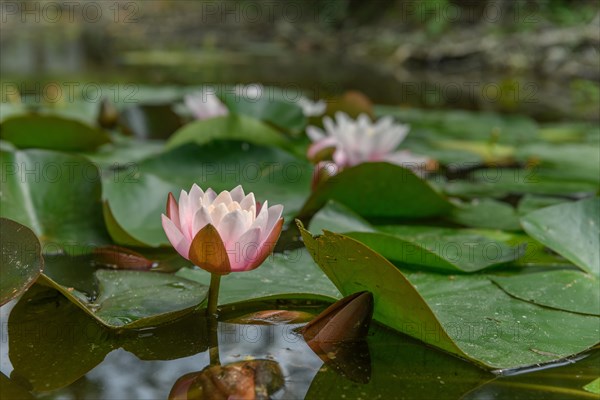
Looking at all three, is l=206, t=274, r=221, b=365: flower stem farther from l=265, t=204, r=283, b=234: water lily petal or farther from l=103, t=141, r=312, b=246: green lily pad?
l=103, t=141, r=312, b=246: green lily pad

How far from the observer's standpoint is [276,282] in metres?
1.18

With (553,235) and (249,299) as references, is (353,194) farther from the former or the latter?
(249,299)

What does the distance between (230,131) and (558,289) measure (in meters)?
1.16

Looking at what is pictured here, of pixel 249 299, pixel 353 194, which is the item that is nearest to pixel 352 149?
pixel 353 194

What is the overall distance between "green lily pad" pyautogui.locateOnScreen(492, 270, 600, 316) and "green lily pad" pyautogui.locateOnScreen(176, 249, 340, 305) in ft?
1.04

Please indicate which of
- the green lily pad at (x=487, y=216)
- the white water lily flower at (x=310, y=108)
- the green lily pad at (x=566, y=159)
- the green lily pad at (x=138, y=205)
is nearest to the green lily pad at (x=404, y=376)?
the green lily pad at (x=138, y=205)

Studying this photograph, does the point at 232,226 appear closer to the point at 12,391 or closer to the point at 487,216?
the point at 12,391

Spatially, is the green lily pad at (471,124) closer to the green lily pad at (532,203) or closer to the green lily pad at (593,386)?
the green lily pad at (532,203)

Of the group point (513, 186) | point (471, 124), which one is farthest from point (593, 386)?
point (471, 124)

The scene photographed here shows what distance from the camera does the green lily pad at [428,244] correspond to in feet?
4.10

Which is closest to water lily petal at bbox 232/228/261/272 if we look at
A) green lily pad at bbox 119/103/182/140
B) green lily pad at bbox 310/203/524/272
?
green lily pad at bbox 310/203/524/272

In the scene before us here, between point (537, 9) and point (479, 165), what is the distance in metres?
5.94

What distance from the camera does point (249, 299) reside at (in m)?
1.10

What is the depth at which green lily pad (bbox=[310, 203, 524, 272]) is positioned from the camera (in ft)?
4.10
